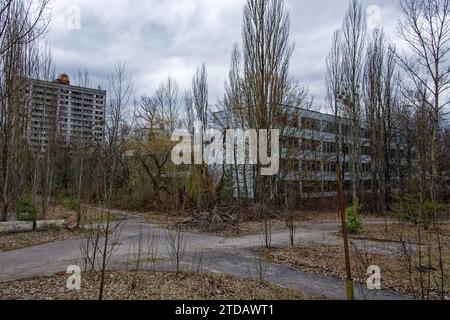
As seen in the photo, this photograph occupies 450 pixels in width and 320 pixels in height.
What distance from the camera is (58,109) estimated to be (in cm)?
1401

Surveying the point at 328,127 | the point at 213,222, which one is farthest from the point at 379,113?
the point at 213,222

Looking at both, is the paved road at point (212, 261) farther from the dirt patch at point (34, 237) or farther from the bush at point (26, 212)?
the bush at point (26, 212)

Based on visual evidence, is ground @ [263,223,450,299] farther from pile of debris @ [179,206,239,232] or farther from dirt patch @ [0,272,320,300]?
pile of debris @ [179,206,239,232]

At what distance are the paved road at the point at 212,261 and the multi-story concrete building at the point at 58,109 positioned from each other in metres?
4.17

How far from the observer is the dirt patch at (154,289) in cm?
450

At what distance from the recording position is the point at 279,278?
5.88m

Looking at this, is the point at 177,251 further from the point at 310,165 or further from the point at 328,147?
the point at 328,147

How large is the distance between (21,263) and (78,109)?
13097mm

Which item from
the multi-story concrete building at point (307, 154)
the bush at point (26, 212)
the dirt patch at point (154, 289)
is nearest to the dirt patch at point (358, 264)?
the dirt patch at point (154, 289)

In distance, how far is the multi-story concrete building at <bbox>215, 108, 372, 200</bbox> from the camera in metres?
19.4

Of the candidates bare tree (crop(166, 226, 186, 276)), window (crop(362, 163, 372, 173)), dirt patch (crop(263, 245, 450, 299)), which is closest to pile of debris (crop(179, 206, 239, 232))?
bare tree (crop(166, 226, 186, 276))

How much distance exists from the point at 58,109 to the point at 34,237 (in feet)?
20.7
